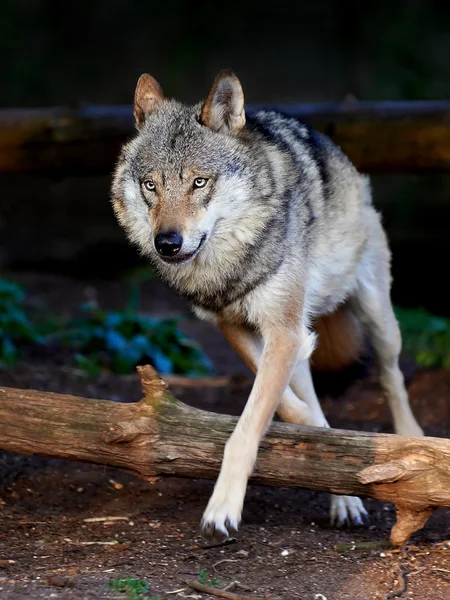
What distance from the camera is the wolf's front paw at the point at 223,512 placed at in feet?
9.27

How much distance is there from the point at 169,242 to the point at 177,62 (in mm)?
8904

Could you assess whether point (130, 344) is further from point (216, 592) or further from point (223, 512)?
point (216, 592)

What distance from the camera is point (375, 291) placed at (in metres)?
4.40

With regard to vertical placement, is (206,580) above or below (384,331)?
below

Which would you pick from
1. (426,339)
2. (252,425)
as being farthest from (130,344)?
(252,425)

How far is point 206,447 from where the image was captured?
3113 mm

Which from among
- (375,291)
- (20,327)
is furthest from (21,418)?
(20,327)

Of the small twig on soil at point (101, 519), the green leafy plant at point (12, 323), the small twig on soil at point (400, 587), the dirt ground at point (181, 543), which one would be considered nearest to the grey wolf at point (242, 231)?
the dirt ground at point (181, 543)

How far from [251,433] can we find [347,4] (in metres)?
8.98

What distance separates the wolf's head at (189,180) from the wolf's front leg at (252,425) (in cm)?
48

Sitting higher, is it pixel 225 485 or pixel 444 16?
pixel 444 16

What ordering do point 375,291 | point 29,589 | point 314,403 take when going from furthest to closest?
1. point 375,291
2. point 314,403
3. point 29,589

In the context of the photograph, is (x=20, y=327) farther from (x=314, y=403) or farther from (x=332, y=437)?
(x=332, y=437)

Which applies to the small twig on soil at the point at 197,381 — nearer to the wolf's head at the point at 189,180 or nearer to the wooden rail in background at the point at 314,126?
the wooden rail in background at the point at 314,126
